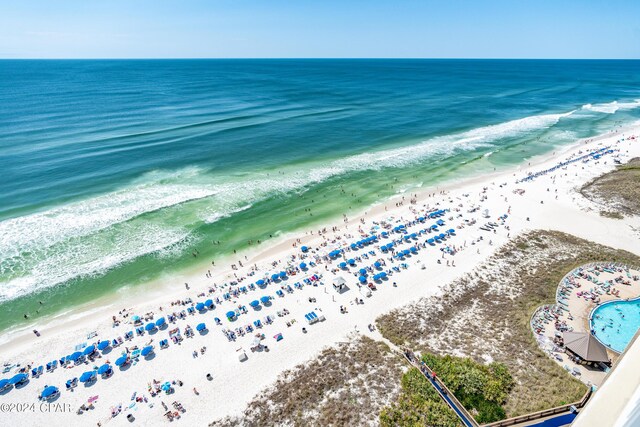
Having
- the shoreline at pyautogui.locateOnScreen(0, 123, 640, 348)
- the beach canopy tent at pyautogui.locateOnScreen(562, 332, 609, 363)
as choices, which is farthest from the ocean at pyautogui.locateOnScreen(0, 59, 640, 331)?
the beach canopy tent at pyautogui.locateOnScreen(562, 332, 609, 363)

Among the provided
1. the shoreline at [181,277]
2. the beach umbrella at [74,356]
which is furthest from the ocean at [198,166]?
the beach umbrella at [74,356]

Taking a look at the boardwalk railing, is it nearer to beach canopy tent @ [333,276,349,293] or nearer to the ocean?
beach canopy tent @ [333,276,349,293]

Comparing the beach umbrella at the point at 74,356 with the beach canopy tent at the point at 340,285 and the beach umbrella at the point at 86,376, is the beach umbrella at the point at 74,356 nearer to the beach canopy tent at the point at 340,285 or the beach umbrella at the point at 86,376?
the beach umbrella at the point at 86,376

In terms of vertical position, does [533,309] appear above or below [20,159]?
below

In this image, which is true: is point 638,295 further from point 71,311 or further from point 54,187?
point 54,187

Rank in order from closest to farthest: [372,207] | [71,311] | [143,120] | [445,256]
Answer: [71,311] < [445,256] < [372,207] < [143,120]

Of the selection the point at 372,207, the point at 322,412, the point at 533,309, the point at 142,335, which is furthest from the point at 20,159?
the point at 533,309

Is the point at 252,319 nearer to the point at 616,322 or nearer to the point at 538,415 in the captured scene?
the point at 538,415
